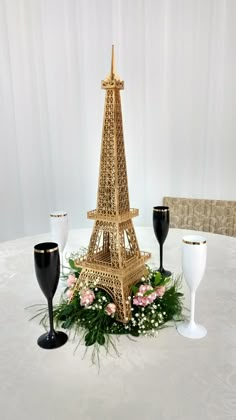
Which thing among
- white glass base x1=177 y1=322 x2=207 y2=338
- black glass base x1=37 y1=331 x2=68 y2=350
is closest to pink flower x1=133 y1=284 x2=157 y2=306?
white glass base x1=177 y1=322 x2=207 y2=338

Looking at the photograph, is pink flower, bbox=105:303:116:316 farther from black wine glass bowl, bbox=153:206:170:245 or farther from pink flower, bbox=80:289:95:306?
black wine glass bowl, bbox=153:206:170:245

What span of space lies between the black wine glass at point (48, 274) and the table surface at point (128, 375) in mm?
28

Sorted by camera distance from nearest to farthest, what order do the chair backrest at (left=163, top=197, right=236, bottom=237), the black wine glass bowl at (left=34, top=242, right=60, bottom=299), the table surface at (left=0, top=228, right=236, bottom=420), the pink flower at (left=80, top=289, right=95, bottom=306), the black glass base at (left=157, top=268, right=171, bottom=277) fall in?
the table surface at (left=0, top=228, right=236, bottom=420) → the black wine glass bowl at (left=34, top=242, right=60, bottom=299) → the pink flower at (left=80, top=289, right=95, bottom=306) → the black glass base at (left=157, top=268, right=171, bottom=277) → the chair backrest at (left=163, top=197, right=236, bottom=237)

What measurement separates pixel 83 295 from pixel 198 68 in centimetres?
251

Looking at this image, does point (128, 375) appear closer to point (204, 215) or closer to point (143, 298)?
point (143, 298)

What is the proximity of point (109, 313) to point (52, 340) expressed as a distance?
0.18 metres

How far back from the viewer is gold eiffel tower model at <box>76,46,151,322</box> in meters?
1.10

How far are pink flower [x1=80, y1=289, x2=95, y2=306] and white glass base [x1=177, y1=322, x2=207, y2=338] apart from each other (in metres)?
0.27

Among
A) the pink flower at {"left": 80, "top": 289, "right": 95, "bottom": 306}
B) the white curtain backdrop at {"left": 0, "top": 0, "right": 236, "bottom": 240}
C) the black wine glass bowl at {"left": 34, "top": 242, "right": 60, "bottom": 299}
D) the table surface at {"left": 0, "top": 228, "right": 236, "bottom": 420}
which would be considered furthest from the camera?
the white curtain backdrop at {"left": 0, "top": 0, "right": 236, "bottom": 240}

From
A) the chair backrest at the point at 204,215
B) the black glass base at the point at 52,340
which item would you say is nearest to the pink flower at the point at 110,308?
the black glass base at the point at 52,340

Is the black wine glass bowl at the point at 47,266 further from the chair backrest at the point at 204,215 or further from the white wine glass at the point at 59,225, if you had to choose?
the chair backrest at the point at 204,215

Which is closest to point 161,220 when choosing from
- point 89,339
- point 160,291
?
point 160,291

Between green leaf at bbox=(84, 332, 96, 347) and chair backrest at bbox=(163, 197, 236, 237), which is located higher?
chair backrest at bbox=(163, 197, 236, 237)

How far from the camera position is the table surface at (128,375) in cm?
66
